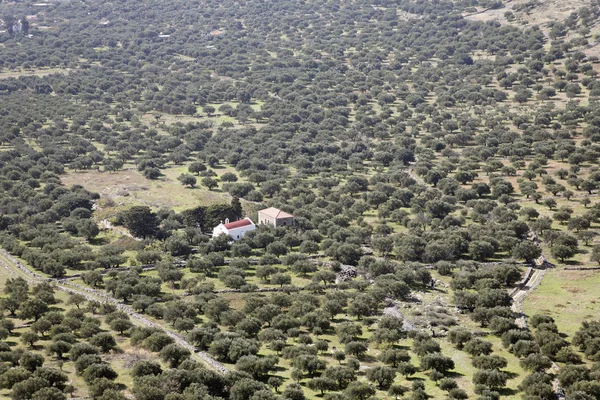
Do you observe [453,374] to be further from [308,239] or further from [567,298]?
[308,239]

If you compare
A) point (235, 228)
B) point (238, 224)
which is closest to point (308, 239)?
point (238, 224)

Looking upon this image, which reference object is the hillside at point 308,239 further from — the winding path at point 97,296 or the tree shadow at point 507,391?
the winding path at point 97,296

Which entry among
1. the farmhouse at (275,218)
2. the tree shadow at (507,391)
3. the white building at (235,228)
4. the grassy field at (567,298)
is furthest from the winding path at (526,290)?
the white building at (235,228)

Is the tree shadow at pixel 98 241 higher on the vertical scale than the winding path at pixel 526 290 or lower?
lower

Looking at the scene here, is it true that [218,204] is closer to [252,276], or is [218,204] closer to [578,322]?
[252,276]

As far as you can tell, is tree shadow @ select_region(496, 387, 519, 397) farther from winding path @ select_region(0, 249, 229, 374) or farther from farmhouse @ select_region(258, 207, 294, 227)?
farmhouse @ select_region(258, 207, 294, 227)

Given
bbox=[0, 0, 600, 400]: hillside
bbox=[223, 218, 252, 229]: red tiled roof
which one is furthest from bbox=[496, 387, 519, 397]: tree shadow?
bbox=[223, 218, 252, 229]: red tiled roof
